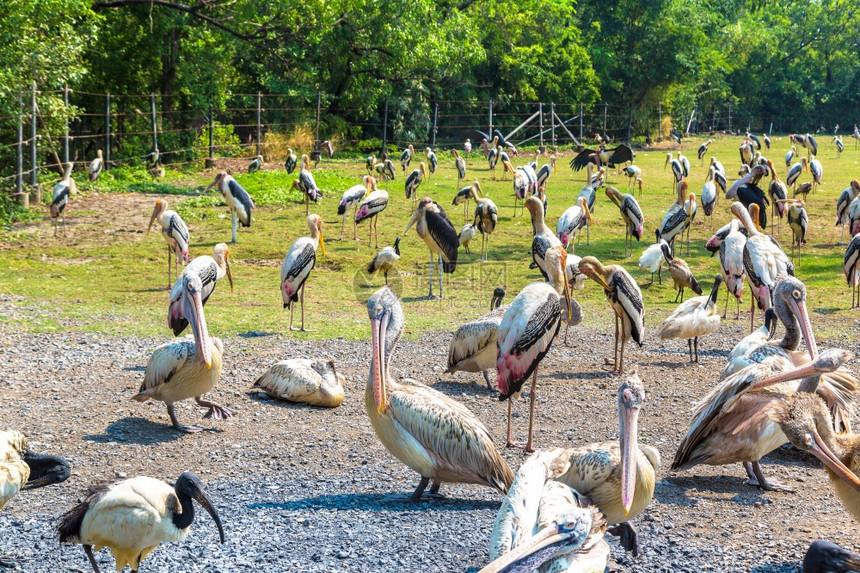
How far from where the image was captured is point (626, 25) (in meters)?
38.8

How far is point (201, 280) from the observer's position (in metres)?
8.90

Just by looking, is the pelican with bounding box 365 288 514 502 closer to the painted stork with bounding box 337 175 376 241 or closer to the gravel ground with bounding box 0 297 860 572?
the gravel ground with bounding box 0 297 860 572

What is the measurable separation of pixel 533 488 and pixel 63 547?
252cm

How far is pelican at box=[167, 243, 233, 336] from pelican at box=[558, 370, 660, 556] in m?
3.88

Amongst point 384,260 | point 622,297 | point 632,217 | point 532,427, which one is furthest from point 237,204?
point 532,427

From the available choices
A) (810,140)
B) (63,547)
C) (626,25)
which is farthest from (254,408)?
(626,25)

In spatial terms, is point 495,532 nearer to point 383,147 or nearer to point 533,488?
point 533,488

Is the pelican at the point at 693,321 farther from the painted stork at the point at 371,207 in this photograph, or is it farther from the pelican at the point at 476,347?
the painted stork at the point at 371,207

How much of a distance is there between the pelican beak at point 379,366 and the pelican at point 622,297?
3554 mm

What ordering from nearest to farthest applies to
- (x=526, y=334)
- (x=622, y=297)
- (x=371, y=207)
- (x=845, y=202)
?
(x=526, y=334) < (x=622, y=297) < (x=371, y=207) < (x=845, y=202)

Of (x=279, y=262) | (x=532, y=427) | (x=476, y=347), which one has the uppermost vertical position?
(x=476, y=347)

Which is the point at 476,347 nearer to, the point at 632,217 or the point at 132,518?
the point at 132,518

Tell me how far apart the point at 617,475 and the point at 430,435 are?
3.82 ft

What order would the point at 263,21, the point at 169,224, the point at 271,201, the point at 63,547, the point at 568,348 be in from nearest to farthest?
the point at 63,547, the point at 568,348, the point at 169,224, the point at 271,201, the point at 263,21
